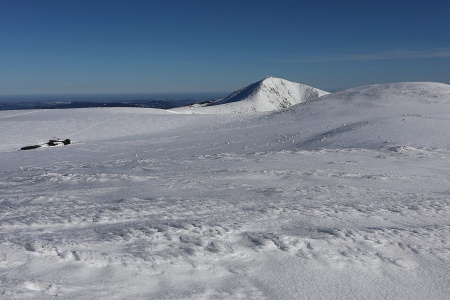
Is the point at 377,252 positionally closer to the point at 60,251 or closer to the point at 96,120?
the point at 60,251

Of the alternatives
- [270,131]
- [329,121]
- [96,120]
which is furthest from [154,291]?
[96,120]

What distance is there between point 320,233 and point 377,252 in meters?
1.14

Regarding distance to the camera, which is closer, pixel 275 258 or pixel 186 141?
pixel 275 258

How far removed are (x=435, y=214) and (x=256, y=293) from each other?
5.59 meters

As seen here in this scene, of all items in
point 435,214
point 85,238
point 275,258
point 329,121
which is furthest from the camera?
point 329,121

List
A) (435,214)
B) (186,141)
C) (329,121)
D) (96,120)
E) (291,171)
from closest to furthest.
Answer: (435,214), (291,171), (186,141), (329,121), (96,120)

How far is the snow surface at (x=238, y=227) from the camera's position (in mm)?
5668

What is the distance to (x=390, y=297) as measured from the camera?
5500mm

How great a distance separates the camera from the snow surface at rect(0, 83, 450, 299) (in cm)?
567

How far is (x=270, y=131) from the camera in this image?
3108 cm

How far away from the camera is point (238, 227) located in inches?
307

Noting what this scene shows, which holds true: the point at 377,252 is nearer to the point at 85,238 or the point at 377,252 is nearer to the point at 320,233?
the point at 320,233

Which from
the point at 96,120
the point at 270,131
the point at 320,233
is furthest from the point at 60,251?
the point at 96,120

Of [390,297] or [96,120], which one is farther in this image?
[96,120]
